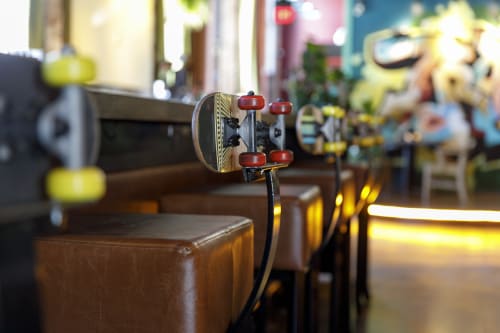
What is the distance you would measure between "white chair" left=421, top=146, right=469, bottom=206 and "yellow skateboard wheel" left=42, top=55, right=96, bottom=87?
7.12m

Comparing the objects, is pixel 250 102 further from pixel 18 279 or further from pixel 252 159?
pixel 18 279

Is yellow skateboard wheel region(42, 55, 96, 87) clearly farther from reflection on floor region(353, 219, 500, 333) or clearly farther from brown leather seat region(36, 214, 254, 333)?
reflection on floor region(353, 219, 500, 333)

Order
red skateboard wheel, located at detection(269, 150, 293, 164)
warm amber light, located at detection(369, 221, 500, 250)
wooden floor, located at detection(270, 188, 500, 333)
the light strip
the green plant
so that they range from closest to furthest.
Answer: red skateboard wheel, located at detection(269, 150, 293, 164) < wooden floor, located at detection(270, 188, 500, 333) < the green plant < warm amber light, located at detection(369, 221, 500, 250) < the light strip

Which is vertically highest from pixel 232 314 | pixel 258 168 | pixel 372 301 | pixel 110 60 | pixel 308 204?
pixel 110 60

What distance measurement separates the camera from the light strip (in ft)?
20.4

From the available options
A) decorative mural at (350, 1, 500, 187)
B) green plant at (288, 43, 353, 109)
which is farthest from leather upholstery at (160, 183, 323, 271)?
decorative mural at (350, 1, 500, 187)

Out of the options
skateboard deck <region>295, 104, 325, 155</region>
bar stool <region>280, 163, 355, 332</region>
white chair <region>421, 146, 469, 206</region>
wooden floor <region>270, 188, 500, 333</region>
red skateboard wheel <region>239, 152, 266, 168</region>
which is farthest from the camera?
white chair <region>421, 146, 469, 206</region>

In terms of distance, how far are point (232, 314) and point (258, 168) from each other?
0.28 meters

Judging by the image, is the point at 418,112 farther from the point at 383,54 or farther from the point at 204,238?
the point at 204,238

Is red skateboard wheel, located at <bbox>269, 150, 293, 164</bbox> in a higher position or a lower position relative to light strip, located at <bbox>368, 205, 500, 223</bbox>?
higher

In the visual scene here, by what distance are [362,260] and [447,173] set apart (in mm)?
5130

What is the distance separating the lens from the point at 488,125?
8.65 meters

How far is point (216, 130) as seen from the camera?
1.06 meters

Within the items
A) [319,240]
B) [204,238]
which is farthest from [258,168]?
[319,240]
